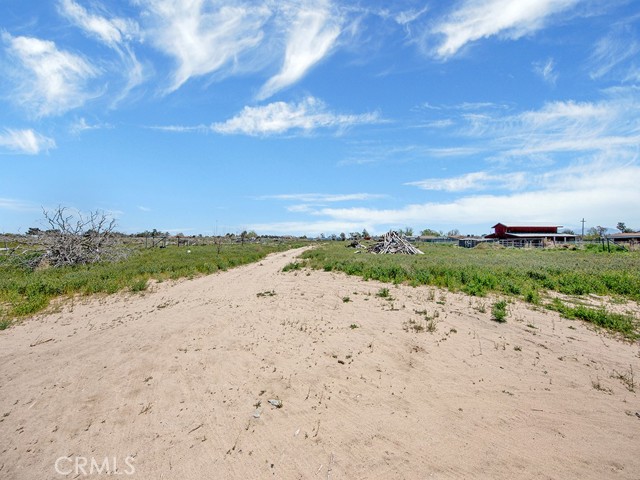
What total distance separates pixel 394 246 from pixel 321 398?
33.9 m

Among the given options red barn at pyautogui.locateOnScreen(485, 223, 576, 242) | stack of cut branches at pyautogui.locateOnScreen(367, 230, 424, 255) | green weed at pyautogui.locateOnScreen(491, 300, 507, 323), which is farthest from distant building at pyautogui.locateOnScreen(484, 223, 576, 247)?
green weed at pyautogui.locateOnScreen(491, 300, 507, 323)

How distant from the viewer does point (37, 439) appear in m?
4.98

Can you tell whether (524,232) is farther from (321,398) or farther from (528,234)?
(321,398)

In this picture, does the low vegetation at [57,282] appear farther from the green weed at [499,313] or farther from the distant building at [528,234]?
the distant building at [528,234]

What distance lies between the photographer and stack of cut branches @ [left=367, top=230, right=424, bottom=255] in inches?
1469

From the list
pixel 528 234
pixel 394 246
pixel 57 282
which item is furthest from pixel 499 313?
pixel 528 234

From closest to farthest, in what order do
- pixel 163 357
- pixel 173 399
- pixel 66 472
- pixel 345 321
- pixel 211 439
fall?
pixel 66 472
pixel 211 439
pixel 173 399
pixel 163 357
pixel 345 321

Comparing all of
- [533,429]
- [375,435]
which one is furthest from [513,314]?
[375,435]

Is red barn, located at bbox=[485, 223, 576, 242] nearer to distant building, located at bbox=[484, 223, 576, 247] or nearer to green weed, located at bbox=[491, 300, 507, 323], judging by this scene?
distant building, located at bbox=[484, 223, 576, 247]

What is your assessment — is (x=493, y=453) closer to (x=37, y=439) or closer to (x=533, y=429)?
(x=533, y=429)

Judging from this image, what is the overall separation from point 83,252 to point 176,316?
17.9 m
